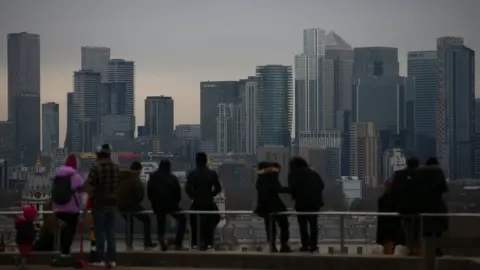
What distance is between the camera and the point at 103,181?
40.2 ft

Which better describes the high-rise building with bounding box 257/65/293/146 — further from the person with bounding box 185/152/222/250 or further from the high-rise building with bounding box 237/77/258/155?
the person with bounding box 185/152/222/250

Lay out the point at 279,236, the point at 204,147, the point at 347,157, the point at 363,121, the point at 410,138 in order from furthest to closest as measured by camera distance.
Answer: the point at 363,121 < the point at 204,147 < the point at 347,157 < the point at 410,138 < the point at 279,236

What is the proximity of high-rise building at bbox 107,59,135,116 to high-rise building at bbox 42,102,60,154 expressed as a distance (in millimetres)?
7525

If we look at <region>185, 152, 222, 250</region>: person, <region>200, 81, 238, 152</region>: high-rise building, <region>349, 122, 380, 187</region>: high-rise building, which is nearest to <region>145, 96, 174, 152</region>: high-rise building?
<region>200, 81, 238, 152</region>: high-rise building

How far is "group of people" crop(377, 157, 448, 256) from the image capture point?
13.0 metres

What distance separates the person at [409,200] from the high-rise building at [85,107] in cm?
6044

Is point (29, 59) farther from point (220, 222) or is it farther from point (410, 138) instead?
point (220, 222)

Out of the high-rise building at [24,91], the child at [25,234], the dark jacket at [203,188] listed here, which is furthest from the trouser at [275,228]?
the high-rise building at [24,91]

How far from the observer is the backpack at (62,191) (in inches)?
501

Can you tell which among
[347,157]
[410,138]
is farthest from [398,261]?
[347,157]

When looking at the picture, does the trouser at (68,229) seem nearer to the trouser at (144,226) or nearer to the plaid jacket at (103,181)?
the plaid jacket at (103,181)

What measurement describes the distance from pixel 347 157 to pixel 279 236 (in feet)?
202

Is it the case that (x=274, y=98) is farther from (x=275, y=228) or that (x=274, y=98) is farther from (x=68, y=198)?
(x=68, y=198)

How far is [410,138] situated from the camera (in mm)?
66250
